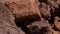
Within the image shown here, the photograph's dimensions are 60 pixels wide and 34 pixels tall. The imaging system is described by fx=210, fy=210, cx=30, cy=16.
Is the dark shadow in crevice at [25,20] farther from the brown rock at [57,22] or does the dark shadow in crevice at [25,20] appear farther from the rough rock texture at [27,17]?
the brown rock at [57,22]

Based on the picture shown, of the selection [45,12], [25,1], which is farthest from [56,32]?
[25,1]

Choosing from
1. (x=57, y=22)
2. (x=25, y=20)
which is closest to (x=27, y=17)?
(x=25, y=20)

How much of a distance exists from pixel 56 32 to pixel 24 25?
35 centimetres

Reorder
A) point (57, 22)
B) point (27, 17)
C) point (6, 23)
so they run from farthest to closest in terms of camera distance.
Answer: point (57, 22)
point (27, 17)
point (6, 23)

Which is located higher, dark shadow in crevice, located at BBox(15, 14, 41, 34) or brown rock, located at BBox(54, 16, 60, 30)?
dark shadow in crevice, located at BBox(15, 14, 41, 34)

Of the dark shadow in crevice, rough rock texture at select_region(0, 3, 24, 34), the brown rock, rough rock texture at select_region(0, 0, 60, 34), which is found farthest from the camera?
the brown rock

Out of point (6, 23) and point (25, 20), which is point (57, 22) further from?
point (6, 23)

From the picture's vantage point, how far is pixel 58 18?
2471 millimetres

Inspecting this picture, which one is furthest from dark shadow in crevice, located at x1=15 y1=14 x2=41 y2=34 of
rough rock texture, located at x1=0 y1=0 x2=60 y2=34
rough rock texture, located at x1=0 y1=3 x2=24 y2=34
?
rough rock texture, located at x1=0 y1=3 x2=24 y2=34

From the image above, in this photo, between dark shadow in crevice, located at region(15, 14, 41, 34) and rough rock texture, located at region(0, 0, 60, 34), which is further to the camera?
dark shadow in crevice, located at region(15, 14, 41, 34)

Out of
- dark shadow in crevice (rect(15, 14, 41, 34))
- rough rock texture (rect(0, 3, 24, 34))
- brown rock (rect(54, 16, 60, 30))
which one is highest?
rough rock texture (rect(0, 3, 24, 34))

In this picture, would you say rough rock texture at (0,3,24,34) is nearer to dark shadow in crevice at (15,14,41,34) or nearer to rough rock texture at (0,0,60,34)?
rough rock texture at (0,0,60,34)

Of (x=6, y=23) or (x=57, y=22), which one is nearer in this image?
(x=6, y=23)

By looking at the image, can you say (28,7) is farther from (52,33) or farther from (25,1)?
(52,33)
